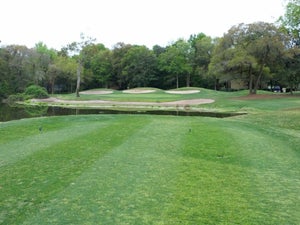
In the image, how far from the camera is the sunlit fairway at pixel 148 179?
5039mm

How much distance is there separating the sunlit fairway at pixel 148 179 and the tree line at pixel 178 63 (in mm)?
18037

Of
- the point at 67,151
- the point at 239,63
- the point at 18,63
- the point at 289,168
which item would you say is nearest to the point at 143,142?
the point at 67,151

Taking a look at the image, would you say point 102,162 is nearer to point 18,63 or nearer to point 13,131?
point 13,131

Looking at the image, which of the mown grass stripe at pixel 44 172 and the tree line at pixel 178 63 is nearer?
the mown grass stripe at pixel 44 172

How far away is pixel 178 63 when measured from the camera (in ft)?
235

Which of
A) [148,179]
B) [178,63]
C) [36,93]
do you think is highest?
[178,63]

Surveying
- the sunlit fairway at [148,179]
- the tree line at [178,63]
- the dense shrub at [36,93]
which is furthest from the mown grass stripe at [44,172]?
the dense shrub at [36,93]

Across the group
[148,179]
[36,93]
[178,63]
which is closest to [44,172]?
[148,179]

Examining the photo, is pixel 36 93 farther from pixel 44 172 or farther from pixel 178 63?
pixel 44 172

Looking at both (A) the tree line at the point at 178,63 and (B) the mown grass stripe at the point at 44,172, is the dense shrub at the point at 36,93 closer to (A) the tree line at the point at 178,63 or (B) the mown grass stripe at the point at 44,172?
(A) the tree line at the point at 178,63

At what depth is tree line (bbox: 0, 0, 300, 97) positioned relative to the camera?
4172cm

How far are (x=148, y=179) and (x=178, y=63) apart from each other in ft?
218

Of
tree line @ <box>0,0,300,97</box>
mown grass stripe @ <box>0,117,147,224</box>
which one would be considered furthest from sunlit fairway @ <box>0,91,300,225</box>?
tree line @ <box>0,0,300,97</box>

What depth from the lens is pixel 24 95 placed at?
5409cm
